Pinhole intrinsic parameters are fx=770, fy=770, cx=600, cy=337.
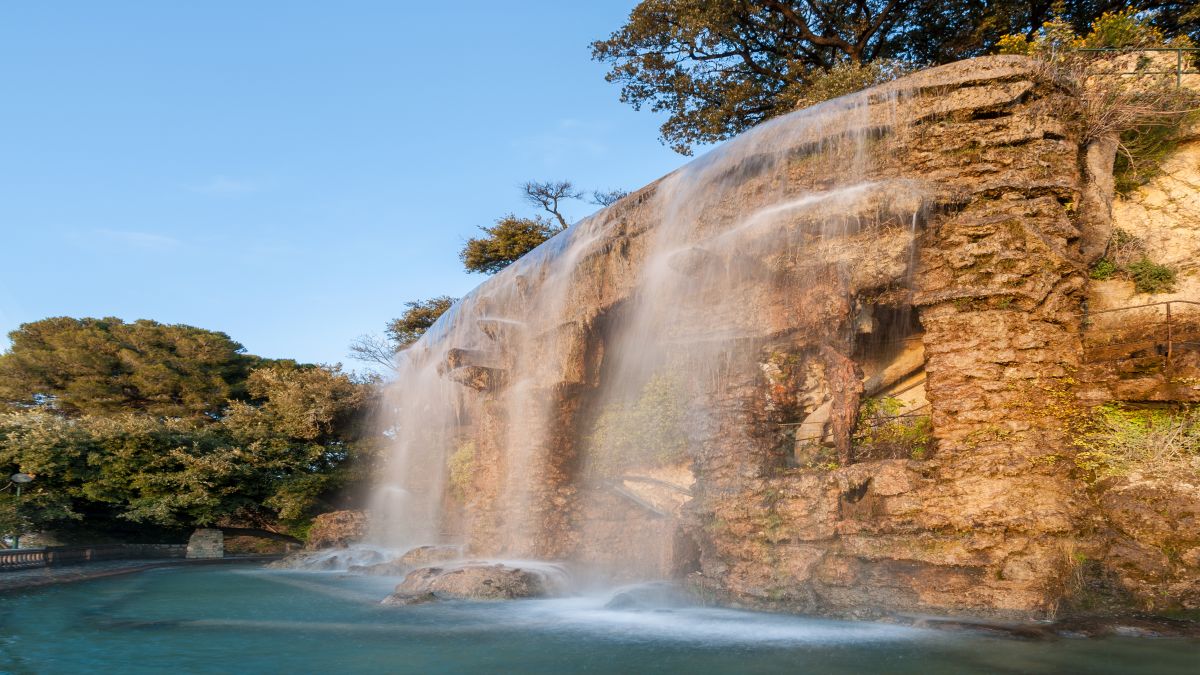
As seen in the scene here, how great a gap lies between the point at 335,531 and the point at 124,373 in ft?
46.9

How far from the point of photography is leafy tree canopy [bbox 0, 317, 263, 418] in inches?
1087

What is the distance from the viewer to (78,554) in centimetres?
1523

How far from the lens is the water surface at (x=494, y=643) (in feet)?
19.0

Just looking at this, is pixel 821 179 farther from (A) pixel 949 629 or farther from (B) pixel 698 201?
(A) pixel 949 629

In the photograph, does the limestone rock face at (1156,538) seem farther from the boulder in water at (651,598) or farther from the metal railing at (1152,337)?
the boulder in water at (651,598)

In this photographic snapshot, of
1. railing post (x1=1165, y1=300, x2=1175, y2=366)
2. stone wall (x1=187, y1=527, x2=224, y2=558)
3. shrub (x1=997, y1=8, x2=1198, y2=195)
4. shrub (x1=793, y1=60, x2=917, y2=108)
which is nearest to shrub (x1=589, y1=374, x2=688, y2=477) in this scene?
shrub (x1=793, y1=60, x2=917, y2=108)

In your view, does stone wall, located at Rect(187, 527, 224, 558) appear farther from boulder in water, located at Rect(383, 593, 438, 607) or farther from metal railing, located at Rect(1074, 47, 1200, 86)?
metal railing, located at Rect(1074, 47, 1200, 86)

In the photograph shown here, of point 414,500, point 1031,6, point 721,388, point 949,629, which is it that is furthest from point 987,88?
point 414,500

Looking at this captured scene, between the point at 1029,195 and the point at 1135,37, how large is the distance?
417cm

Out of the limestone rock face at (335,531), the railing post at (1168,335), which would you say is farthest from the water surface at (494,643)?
the limestone rock face at (335,531)

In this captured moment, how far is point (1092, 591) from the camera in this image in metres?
7.19

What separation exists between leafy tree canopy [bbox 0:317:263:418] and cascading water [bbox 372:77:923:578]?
11761mm

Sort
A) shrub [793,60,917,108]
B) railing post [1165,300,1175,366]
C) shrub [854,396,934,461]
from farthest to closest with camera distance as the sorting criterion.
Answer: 1. shrub [793,60,917,108]
2. shrub [854,396,934,461]
3. railing post [1165,300,1175,366]

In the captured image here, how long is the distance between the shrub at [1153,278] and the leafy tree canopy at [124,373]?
27.6 meters
